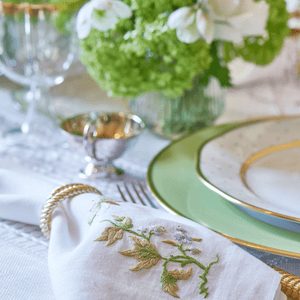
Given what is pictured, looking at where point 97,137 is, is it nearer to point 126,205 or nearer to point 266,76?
point 126,205

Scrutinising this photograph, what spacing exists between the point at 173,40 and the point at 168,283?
→ 1.06ft

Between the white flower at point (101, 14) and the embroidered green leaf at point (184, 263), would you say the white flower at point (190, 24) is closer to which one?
the white flower at point (101, 14)

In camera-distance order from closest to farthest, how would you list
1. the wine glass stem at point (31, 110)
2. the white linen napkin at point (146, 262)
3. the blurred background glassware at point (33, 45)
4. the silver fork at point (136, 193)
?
the white linen napkin at point (146, 262) → the silver fork at point (136, 193) → the blurred background glassware at point (33, 45) → the wine glass stem at point (31, 110)

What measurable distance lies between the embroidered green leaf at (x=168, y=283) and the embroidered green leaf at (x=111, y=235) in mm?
47

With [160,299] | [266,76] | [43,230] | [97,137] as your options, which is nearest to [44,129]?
[97,137]

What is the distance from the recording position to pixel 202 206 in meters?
0.38

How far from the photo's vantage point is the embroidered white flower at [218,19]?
0.44 m

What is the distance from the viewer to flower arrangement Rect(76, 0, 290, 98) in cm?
46

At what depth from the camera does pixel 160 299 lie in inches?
10.3

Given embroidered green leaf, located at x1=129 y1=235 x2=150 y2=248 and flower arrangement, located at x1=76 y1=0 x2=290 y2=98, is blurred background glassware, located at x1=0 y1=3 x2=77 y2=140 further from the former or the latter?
embroidered green leaf, located at x1=129 y1=235 x2=150 y2=248

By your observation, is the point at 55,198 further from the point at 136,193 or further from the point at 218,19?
the point at 218,19

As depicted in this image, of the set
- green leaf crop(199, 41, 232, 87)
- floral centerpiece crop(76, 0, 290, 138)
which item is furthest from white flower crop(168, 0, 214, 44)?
green leaf crop(199, 41, 232, 87)

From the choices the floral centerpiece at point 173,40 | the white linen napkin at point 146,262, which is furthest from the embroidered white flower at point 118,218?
the floral centerpiece at point 173,40

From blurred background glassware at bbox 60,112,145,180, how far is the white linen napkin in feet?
0.52
